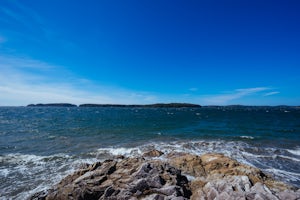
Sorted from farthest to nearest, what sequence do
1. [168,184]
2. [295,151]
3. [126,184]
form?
1. [295,151]
2. [126,184]
3. [168,184]

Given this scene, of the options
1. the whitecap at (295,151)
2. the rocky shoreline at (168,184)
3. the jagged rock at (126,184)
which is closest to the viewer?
the rocky shoreline at (168,184)

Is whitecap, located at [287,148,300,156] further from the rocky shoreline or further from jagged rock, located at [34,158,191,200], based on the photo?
jagged rock, located at [34,158,191,200]

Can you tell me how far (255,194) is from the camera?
7.45 meters

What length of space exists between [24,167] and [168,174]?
1391cm

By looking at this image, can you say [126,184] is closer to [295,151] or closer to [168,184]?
[168,184]

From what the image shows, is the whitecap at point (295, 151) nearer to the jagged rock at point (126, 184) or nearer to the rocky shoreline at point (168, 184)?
the rocky shoreline at point (168, 184)

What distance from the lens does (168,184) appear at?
30.7 feet

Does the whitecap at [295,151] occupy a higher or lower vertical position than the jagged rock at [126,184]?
lower

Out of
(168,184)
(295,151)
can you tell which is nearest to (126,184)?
(168,184)

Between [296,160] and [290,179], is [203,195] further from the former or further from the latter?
[296,160]

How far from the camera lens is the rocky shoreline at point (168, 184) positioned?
8031 millimetres

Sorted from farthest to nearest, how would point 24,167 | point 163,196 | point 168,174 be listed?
point 24,167 → point 168,174 → point 163,196

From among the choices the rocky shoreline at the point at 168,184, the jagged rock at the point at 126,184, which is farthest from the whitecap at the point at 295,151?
the jagged rock at the point at 126,184

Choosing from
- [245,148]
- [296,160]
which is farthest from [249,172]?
[245,148]
